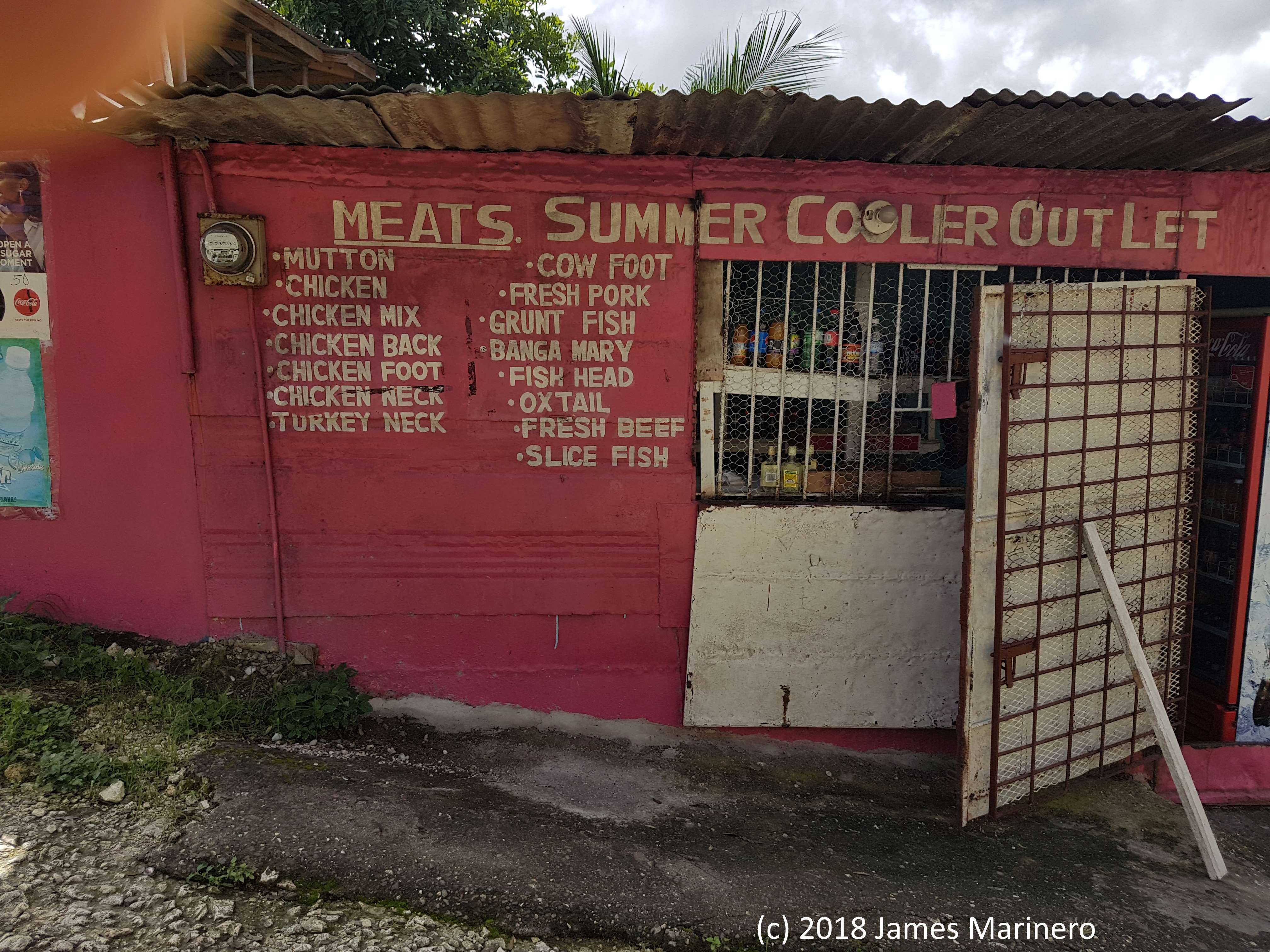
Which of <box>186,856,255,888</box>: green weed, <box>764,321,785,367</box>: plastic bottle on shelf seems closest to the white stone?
<box>186,856,255,888</box>: green weed

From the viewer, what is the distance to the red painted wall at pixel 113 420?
3572 mm

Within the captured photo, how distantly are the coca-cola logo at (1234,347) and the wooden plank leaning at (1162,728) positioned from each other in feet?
5.00

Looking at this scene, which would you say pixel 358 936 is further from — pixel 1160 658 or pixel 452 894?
pixel 1160 658

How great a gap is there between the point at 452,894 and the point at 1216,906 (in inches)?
122

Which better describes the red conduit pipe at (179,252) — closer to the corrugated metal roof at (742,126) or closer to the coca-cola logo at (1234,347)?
the corrugated metal roof at (742,126)

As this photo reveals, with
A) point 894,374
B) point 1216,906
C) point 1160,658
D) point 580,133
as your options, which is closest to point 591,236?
point 580,133

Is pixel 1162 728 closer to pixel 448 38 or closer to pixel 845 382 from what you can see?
pixel 845 382

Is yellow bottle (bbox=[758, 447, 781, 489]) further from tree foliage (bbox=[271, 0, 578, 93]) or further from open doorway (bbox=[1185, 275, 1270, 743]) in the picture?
tree foliage (bbox=[271, 0, 578, 93])

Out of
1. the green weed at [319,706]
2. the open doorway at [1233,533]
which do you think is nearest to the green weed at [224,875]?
the green weed at [319,706]

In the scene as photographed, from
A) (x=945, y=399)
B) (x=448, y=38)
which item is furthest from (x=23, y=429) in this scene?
(x=448, y=38)

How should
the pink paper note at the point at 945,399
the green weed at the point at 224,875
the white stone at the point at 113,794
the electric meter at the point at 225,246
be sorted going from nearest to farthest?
the green weed at the point at 224,875, the white stone at the point at 113,794, the electric meter at the point at 225,246, the pink paper note at the point at 945,399

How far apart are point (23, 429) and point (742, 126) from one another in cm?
375

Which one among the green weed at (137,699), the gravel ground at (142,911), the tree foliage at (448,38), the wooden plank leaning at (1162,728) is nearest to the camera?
the gravel ground at (142,911)

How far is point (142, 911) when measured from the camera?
2.37 meters
